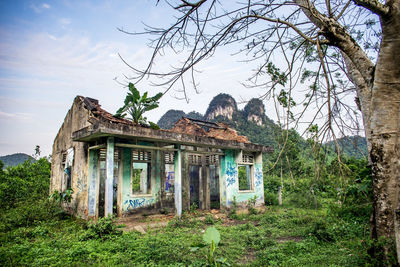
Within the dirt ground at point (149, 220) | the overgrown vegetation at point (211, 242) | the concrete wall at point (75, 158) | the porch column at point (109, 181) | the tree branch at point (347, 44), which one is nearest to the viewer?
the tree branch at point (347, 44)

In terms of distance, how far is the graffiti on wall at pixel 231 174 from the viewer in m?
10.7

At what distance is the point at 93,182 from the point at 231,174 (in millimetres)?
5617

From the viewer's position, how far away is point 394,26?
272 cm

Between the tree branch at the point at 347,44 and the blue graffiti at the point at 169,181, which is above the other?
the tree branch at the point at 347,44

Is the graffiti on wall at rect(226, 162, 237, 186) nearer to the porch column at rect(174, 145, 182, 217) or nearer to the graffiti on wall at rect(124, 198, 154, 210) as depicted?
the porch column at rect(174, 145, 182, 217)

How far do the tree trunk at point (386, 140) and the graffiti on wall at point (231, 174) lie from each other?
7.57 metres

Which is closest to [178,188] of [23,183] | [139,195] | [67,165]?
[139,195]

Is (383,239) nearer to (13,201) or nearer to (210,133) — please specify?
(210,133)

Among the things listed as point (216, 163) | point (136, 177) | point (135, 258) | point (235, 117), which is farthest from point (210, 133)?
point (235, 117)

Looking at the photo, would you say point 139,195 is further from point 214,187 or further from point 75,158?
point 214,187

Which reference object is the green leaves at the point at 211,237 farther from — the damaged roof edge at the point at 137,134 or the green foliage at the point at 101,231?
the damaged roof edge at the point at 137,134

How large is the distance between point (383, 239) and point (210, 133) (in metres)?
10.8

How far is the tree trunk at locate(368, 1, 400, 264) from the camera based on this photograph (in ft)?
9.65

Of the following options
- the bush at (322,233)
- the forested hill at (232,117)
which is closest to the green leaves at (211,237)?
the bush at (322,233)
